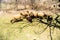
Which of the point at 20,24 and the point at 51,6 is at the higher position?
the point at 51,6

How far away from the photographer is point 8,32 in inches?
75.6

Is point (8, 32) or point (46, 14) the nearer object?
point (8, 32)

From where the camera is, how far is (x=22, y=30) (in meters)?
1.95

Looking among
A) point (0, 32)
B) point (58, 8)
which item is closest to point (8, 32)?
point (0, 32)

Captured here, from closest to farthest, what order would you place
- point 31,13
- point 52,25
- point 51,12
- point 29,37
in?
1. point 29,37
2. point 52,25
3. point 31,13
4. point 51,12

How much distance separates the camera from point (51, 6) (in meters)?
2.47

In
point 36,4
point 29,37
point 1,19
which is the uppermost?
point 36,4

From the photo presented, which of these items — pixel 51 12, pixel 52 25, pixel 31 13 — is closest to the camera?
pixel 52 25

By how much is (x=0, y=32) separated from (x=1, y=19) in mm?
316

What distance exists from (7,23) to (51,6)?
0.82 m

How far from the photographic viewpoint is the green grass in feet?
6.06

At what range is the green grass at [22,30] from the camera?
1848 mm

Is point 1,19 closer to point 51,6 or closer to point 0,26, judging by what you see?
point 0,26

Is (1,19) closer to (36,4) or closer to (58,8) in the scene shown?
(36,4)
